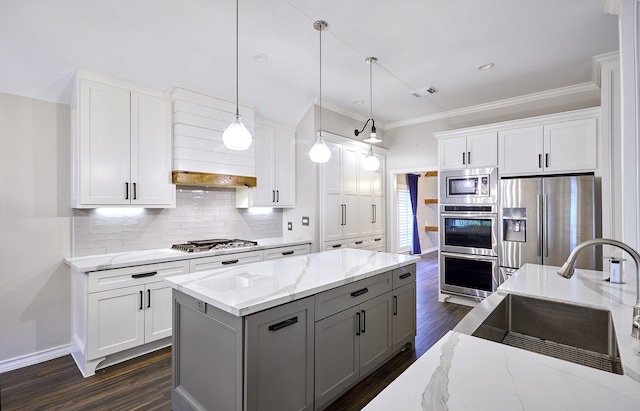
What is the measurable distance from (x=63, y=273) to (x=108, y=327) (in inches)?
31.6

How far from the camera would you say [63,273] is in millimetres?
2961

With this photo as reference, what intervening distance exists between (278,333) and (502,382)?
1.16 metres

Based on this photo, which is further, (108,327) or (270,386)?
(108,327)

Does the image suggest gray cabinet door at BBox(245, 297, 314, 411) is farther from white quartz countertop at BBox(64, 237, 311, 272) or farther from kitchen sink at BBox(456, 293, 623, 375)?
white quartz countertop at BBox(64, 237, 311, 272)

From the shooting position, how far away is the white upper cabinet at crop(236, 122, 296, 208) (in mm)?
4207

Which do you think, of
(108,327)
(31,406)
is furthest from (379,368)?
(31,406)

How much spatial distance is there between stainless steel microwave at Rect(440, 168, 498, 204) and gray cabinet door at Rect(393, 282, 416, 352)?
1.86 meters

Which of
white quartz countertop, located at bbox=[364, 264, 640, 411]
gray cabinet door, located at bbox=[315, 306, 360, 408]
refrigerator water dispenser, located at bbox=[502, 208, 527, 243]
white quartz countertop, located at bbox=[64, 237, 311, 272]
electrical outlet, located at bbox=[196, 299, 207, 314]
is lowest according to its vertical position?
gray cabinet door, located at bbox=[315, 306, 360, 408]

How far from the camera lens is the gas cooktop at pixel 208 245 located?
10.9 feet

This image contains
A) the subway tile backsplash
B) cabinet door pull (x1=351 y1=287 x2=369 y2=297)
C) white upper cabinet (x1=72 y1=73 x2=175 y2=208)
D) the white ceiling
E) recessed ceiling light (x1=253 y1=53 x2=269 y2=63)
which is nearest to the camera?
cabinet door pull (x1=351 y1=287 x2=369 y2=297)

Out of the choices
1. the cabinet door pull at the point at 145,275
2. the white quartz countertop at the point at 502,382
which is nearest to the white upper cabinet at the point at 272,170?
the cabinet door pull at the point at 145,275

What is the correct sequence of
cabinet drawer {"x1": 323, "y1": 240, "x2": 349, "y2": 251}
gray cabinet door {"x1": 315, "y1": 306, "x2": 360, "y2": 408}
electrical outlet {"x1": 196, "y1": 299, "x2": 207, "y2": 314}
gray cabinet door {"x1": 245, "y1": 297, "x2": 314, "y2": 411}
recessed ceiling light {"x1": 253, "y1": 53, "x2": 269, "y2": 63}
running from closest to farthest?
1. gray cabinet door {"x1": 245, "y1": 297, "x2": 314, "y2": 411}
2. electrical outlet {"x1": 196, "y1": 299, "x2": 207, "y2": 314}
3. gray cabinet door {"x1": 315, "y1": 306, "x2": 360, "y2": 408}
4. recessed ceiling light {"x1": 253, "y1": 53, "x2": 269, "y2": 63}
5. cabinet drawer {"x1": 323, "y1": 240, "x2": 349, "y2": 251}

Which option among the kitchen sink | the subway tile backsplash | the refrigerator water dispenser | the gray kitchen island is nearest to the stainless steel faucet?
the kitchen sink

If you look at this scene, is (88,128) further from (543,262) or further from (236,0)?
(543,262)
